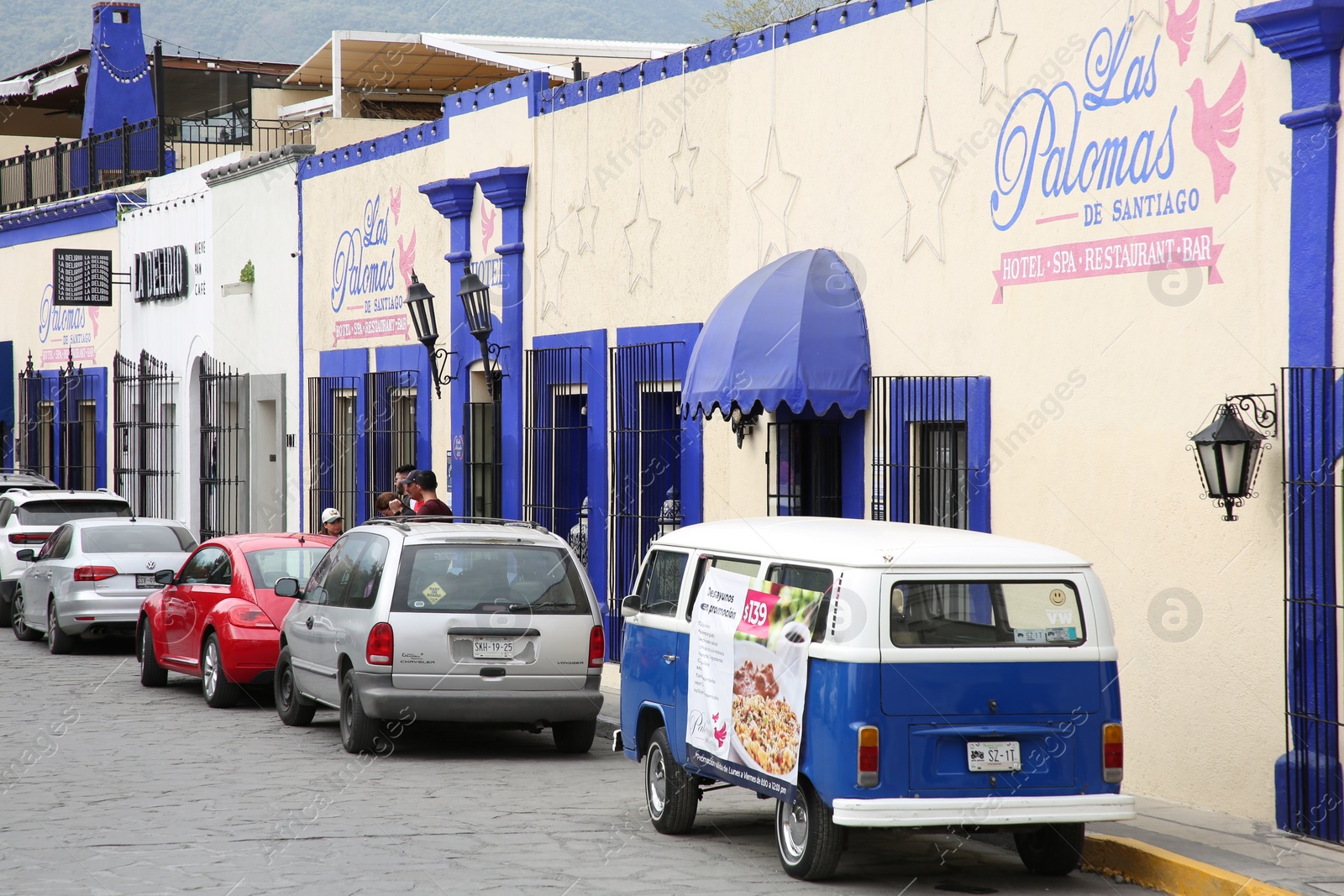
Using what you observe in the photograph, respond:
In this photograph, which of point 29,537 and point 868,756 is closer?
point 868,756

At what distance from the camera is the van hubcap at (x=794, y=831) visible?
790cm

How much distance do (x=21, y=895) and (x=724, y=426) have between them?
824 centimetres

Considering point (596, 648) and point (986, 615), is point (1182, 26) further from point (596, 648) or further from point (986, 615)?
point (596, 648)

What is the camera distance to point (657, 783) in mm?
9234

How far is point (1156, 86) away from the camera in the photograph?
10.0 metres

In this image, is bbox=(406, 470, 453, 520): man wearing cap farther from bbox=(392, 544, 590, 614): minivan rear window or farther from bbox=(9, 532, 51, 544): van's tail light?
bbox=(9, 532, 51, 544): van's tail light

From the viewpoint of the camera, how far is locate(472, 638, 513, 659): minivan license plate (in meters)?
11.3

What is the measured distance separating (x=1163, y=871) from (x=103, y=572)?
12875mm

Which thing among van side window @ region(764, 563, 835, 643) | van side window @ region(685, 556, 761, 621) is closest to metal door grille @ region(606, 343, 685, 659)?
van side window @ region(685, 556, 761, 621)

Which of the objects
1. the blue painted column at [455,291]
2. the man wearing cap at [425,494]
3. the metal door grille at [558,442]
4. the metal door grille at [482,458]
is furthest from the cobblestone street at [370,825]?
the blue painted column at [455,291]

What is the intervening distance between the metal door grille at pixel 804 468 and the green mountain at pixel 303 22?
12740cm

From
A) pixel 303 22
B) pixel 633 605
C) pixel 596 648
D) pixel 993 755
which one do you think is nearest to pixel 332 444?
pixel 596 648

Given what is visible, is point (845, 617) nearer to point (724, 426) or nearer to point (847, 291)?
A: point (847, 291)

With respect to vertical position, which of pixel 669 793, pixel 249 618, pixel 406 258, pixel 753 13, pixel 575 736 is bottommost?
pixel 575 736
